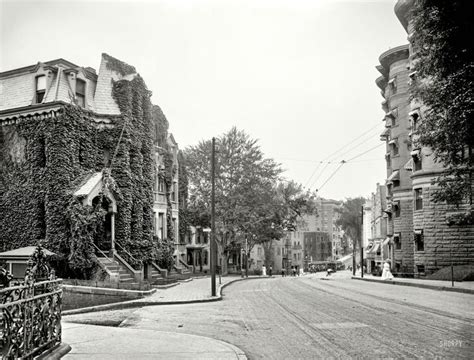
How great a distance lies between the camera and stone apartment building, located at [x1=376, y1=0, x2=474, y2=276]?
1366 inches

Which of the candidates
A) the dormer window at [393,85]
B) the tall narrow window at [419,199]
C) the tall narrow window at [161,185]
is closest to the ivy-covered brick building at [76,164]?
the tall narrow window at [161,185]

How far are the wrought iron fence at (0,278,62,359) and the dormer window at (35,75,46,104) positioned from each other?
2450 cm

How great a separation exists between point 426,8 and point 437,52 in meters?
2.00

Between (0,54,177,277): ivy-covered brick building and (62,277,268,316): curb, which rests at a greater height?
(0,54,177,277): ivy-covered brick building

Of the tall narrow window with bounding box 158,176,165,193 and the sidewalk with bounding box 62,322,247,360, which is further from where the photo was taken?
the tall narrow window with bounding box 158,176,165,193

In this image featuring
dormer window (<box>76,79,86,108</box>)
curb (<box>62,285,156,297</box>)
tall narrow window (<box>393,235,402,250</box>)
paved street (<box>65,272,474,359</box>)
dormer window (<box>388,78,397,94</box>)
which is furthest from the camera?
dormer window (<box>388,78,397,94</box>)

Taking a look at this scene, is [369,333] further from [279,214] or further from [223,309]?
[279,214]

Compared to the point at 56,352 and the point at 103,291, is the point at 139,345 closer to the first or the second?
the point at 56,352

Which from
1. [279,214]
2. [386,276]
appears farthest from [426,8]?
[279,214]

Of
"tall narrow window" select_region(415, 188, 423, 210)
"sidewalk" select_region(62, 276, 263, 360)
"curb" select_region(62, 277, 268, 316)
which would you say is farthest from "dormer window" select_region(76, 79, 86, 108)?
"tall narrow window" select_region(415, 188, 423, 210)

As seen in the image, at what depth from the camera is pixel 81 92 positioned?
3141 centimetres

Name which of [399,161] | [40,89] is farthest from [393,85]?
[40,89]

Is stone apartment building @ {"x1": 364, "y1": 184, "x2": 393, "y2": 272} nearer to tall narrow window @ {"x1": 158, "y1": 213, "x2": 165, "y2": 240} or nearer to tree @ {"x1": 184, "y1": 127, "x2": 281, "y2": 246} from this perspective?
tree @ {"x1": 184, "y1": 127, "x2": 281, "y2": 246}

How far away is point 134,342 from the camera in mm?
9930
